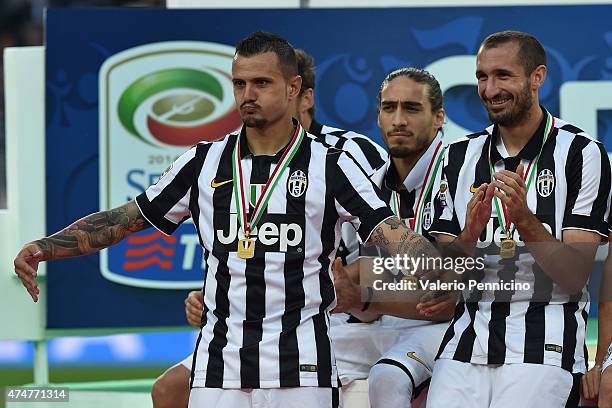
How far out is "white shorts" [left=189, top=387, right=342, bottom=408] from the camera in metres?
4.16

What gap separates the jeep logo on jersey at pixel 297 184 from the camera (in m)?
4.27

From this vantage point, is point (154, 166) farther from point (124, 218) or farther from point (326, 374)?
point (326, 374)

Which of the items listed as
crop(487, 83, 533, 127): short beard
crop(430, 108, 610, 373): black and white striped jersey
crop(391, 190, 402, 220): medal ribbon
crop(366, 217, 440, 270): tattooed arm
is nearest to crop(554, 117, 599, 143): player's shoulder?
crop(430, 108, 610, 373): black and white striped jersey

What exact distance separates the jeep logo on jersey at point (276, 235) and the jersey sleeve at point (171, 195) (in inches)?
12.6

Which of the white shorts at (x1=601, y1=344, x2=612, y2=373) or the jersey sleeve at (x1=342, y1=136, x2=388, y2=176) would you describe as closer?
the white shorts at (x1=601, y1=344, x2=612, y2=373)

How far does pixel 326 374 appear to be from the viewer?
422 centimetres

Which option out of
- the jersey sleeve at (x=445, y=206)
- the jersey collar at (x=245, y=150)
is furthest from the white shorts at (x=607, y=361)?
the jersey collar at (x=245, y=150)

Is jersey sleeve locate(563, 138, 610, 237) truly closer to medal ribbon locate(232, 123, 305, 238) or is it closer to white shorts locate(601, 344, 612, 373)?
white shorts locate(601, 344, 612, 373)

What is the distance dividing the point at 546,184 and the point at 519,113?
0.31 metres

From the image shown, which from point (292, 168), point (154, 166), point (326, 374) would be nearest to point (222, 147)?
point (292, 168)

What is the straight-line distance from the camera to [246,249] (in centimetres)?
422

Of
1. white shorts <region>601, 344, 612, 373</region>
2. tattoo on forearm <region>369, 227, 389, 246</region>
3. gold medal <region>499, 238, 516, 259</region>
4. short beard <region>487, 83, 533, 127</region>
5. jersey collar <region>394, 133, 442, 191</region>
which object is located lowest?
white shorts <region>601, 344, 612, 373</region>

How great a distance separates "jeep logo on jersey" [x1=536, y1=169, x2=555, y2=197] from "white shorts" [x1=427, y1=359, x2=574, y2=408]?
0.67 metres

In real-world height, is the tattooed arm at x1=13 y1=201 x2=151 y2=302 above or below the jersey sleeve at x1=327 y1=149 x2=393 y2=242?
below
